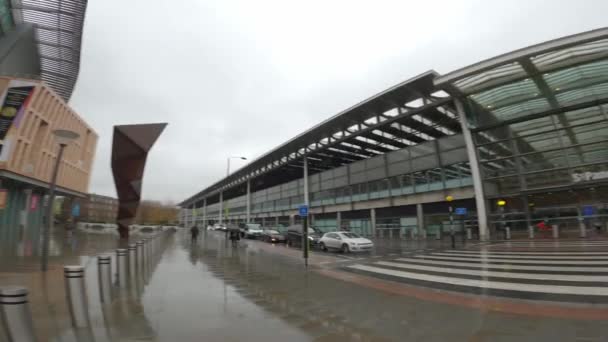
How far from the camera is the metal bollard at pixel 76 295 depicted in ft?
16.5

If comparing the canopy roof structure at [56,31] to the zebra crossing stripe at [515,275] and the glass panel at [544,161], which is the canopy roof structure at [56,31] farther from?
the glass panel at [544,161]

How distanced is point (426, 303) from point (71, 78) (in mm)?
43461

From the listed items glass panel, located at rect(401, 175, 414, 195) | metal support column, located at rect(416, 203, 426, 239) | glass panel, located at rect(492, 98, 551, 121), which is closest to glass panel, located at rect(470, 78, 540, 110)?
glass panel, located at rect(492, 98, 551, 121)

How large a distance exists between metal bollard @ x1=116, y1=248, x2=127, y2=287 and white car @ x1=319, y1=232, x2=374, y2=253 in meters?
12.4

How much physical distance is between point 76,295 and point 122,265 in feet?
14.2

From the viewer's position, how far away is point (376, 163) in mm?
37312

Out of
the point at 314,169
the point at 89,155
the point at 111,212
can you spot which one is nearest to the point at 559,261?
the point at 314,169

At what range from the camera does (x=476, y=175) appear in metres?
26.0

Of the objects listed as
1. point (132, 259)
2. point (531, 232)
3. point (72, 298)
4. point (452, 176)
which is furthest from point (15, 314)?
point (452, 176)

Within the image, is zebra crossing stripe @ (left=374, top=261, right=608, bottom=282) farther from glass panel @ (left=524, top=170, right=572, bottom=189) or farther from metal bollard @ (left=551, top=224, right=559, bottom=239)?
glass panel @ (left=524, top=170, right=572, bottom=189)

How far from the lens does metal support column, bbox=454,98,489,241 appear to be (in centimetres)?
2514

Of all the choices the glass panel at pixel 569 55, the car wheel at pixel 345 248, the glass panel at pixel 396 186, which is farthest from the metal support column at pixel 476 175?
the car wheel at pixel 345 248

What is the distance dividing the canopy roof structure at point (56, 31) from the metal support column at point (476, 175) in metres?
30.8

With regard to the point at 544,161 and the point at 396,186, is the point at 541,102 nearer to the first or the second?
the point at 544,161
